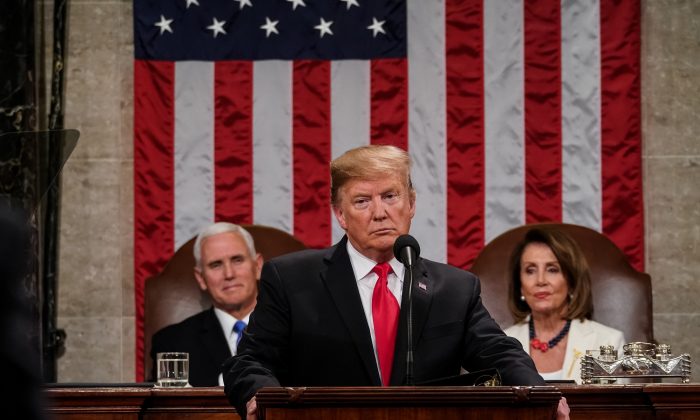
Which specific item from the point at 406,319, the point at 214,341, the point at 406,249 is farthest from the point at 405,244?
the point at 214,341

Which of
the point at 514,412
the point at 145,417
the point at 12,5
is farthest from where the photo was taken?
the point at 12,5

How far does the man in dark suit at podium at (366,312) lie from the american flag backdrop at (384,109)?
2916 mm

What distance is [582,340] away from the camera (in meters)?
5.15

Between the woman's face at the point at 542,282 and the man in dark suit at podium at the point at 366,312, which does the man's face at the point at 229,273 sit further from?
the man in dark suit at podium at the point at 366,312

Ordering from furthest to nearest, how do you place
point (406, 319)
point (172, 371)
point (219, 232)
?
point (219, 232)
point (172, 371)
point (406, 319)

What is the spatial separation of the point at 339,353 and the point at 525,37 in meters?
3.58

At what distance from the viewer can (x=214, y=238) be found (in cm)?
565

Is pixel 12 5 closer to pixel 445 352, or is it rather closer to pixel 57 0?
pixel 57 0

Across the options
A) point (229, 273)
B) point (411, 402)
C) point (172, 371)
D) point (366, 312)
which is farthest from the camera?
point (229, 273)

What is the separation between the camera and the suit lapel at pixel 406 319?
319cm

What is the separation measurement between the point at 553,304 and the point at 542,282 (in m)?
0.11

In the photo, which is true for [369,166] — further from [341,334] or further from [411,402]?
[411,402]

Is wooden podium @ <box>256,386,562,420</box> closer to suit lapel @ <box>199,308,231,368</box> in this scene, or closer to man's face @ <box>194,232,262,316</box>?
suit lapel @ <box>199,308,231,368</box>

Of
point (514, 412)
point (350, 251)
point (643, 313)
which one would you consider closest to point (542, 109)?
point (643, 313)
